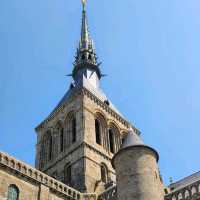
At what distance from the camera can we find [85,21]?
5219 centimetres

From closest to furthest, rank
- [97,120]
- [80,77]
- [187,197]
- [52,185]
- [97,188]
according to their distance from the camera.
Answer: [187,197], [52,185], [97,188], [97,120], [80,77]

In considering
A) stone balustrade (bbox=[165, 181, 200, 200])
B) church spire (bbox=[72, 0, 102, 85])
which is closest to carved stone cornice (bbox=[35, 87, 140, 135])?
church spire (bbox=[72, 0, 102, 85])

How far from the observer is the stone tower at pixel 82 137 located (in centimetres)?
2967

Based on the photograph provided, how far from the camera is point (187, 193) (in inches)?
841

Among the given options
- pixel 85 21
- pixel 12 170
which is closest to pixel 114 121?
pixel 12 170

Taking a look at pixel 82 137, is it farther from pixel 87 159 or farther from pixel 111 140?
pixel 111 140

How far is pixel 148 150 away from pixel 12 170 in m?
7.68

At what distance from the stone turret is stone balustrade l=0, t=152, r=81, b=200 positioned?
409cm

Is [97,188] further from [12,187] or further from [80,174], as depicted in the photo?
[12,187]

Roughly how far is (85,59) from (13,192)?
76.4 ft

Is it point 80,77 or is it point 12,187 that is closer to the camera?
point 12,187

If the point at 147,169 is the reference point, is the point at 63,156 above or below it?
above

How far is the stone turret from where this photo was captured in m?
20.6

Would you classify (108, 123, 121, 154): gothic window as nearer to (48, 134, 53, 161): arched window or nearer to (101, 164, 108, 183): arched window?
(101, 164, 108, 183): arched window
